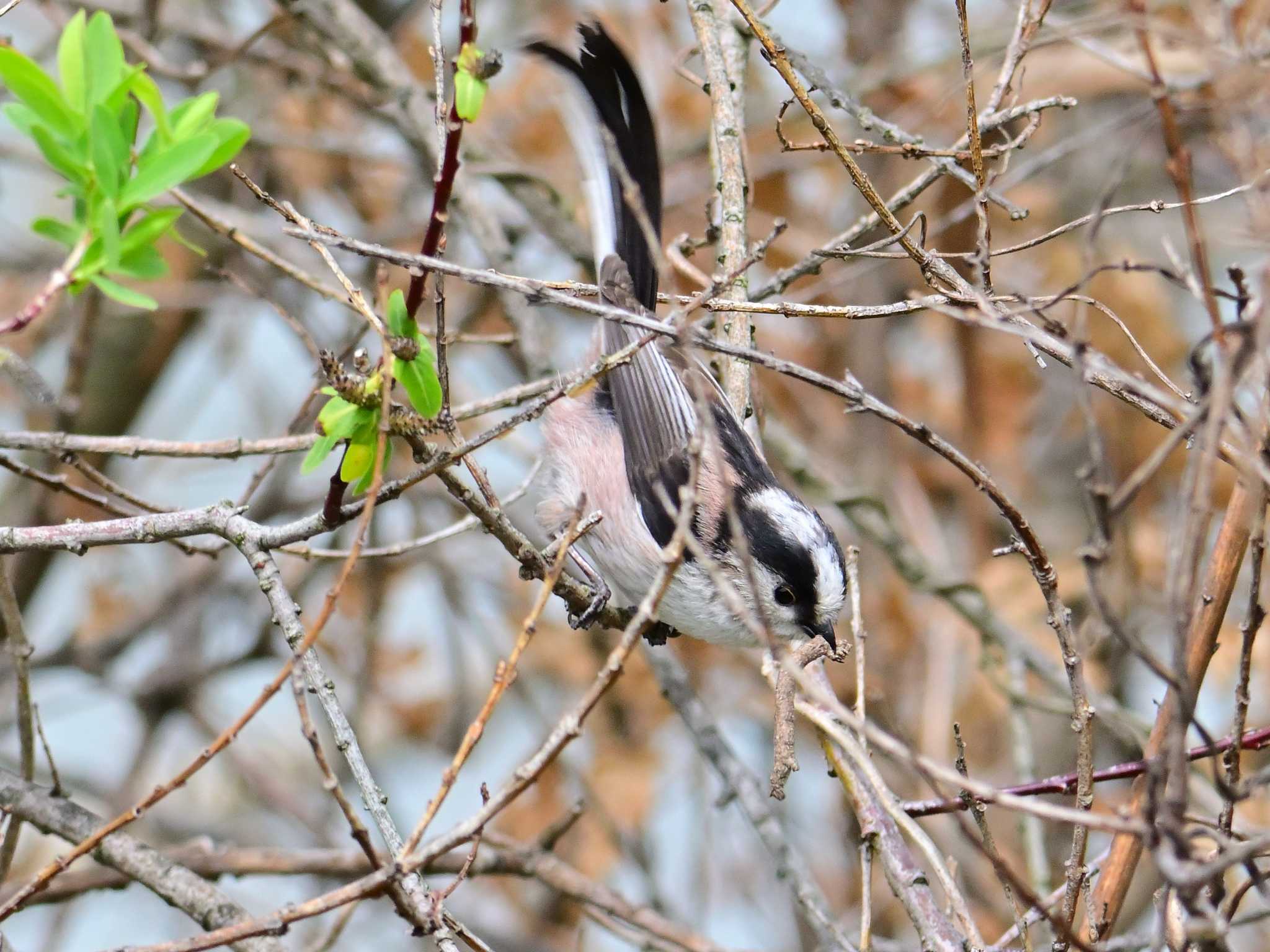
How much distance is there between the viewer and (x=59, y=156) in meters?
1.51

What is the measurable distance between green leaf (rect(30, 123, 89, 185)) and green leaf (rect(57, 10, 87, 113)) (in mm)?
50

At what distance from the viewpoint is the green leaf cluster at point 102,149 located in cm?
150

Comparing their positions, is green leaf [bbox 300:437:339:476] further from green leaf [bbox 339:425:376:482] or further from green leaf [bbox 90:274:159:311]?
green leaf [bbox 90:274:159:311]

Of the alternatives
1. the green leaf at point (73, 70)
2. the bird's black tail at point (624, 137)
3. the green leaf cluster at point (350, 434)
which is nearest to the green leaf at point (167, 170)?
the green leaf at point (73, 70)

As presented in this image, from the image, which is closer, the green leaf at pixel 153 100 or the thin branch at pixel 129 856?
the green leaf at pixel 153 100

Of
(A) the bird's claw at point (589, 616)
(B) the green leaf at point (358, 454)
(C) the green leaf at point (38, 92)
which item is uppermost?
(A) the bird's claw at point (589, 616)

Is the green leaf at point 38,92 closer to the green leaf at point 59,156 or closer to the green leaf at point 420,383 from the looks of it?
the green leaf at point 59,156

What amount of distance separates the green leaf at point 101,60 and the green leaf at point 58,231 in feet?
0.50

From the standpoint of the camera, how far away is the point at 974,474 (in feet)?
6.08

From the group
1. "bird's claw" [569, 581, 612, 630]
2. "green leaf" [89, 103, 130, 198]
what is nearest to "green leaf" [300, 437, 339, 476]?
"green leaf" [89, 103, 130, 198]

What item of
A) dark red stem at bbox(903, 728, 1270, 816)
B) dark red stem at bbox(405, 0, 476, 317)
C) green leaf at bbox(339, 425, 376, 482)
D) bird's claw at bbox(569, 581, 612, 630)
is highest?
bird's claw at bbox(569, 581, 612, 630)

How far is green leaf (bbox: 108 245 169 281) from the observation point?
5.16 ft

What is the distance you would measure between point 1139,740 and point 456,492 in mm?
2071

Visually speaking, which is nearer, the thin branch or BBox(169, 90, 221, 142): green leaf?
BBox(169, 90, 221, 142): green leaf
